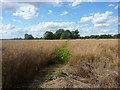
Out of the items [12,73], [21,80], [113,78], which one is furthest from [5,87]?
[113,78]

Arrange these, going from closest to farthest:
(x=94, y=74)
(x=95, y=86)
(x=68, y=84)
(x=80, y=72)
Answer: (x=95, y=86)
(x=68, y=84)
(x=94, y=74)
(x=80, y=72)

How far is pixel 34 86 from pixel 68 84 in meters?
1.01

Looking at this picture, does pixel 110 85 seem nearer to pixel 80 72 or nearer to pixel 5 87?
pixel 80 72

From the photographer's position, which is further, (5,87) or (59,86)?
(59,86)

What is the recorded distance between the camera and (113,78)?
257 cm

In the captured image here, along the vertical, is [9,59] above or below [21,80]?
above

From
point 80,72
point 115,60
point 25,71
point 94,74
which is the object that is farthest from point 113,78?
point 25,71

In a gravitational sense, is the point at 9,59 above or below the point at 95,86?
above

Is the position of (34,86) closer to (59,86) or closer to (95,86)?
(59,86)

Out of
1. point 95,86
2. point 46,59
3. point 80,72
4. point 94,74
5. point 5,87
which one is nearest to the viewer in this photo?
point 5,87

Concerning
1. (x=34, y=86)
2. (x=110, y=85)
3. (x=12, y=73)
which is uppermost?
(x=12, y=73)

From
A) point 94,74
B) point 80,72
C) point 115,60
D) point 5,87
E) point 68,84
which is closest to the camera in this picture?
point 5,87

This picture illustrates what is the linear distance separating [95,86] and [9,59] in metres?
2.46

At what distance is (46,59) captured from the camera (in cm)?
520
